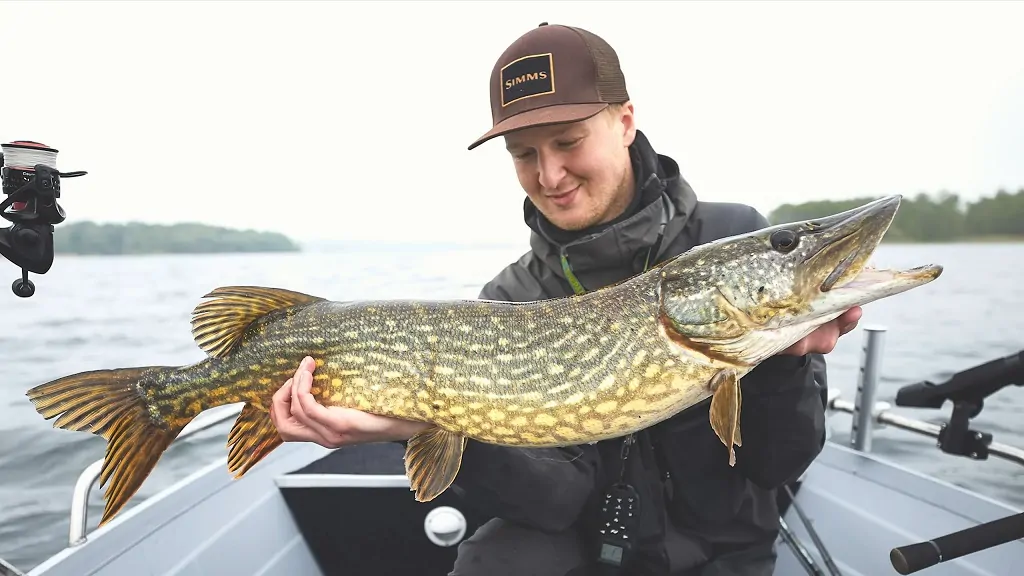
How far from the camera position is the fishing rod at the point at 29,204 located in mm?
1466

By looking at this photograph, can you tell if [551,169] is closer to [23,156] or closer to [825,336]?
[825,336]

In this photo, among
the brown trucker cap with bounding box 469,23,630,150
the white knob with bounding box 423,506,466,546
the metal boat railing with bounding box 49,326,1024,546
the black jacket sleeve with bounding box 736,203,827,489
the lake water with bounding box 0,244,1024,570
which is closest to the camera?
the black jacket sleeve with bounding box 736,203,827,489

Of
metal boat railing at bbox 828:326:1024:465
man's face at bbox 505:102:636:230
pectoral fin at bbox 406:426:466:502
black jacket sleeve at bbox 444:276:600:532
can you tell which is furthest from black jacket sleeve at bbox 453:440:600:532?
metal boat railing at bbox 828:326:1024:465

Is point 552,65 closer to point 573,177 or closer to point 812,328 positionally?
point 573,177

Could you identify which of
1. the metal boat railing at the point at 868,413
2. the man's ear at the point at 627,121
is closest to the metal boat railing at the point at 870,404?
the metal boat railing at the point at 868,413

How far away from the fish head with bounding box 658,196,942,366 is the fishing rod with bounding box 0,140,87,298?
4.98ft

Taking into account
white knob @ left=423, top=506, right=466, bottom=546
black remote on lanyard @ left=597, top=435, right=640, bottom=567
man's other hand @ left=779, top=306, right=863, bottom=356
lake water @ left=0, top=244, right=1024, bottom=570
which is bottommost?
lake water @ left=0, top=244, right=1024, bottom=570

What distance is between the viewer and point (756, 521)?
5.87 feet

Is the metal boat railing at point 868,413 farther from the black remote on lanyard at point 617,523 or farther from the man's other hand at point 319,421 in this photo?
the black remote on lanyard at point 617,523

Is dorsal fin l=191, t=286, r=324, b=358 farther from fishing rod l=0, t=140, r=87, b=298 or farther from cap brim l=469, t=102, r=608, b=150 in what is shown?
cap brim l=469, t=102, r=608, b=150

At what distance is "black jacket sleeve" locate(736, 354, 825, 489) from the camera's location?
1562 millimetres

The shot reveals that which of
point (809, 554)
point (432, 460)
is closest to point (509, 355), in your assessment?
point (432, 460)

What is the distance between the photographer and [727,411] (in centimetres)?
136

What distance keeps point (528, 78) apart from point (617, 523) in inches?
53.6
